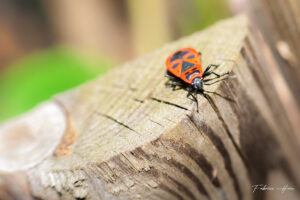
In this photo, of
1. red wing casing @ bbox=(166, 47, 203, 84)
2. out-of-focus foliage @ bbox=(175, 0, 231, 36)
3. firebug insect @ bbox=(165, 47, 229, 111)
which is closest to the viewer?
firebug insect @ bbox=(165, 47, 229, 111)

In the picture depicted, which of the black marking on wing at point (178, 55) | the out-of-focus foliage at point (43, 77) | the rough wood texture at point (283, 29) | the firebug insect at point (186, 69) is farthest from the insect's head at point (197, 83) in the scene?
the out-of-focus foliage at point (43, 77)

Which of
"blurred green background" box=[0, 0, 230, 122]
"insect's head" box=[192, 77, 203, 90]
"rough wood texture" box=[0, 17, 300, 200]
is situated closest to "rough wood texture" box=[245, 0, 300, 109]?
"rough wood texture" box=[0, 17, 300, 200]

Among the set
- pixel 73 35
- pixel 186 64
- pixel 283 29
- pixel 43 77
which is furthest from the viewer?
pixel 73 35

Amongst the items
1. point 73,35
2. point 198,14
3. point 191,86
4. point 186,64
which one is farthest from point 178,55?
point 73,35

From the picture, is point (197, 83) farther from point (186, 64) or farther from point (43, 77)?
point (43, 77)

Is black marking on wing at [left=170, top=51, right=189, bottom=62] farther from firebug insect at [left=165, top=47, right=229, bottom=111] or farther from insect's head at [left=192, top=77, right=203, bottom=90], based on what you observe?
insect's head at [left=192, top=77, right=203, bottom=90]

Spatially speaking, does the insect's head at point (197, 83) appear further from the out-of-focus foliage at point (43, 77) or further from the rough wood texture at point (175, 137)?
the out-of-focus foliage at point (43, 77)

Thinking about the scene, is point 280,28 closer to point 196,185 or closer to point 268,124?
point 268,124
